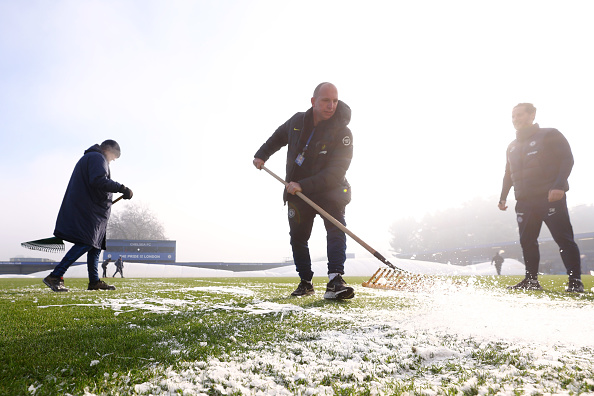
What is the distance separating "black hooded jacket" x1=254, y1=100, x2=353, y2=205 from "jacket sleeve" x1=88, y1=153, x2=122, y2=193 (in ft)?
7.80

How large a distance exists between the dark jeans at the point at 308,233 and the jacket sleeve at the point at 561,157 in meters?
3.04

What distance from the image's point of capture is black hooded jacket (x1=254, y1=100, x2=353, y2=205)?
3.64 metres

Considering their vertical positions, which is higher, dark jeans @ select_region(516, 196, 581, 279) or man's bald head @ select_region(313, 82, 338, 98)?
man's bald head @ select_region(313, 82, 338, 98)

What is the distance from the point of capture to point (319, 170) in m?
3.78

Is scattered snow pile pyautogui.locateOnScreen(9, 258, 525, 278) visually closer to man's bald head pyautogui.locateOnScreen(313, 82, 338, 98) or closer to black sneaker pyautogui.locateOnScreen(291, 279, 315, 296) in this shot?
black sneaker pyautogui.locateOnScreen(291, 279, 315, 296)

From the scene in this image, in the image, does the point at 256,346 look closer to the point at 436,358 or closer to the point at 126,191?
the point at 436,358

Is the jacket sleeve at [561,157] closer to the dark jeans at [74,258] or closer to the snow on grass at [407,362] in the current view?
the snow on grass at [407,362]

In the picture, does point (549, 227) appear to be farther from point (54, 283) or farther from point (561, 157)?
point (54, 283)

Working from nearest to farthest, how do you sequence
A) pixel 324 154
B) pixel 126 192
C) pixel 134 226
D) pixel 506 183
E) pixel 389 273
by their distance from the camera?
pixel 324 154
pixel 126 192
pixel 389 273
pixel 506 183
pixel 134 226

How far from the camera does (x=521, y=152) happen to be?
5.08 m

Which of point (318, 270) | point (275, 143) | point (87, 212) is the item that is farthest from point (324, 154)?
point (318, 270)

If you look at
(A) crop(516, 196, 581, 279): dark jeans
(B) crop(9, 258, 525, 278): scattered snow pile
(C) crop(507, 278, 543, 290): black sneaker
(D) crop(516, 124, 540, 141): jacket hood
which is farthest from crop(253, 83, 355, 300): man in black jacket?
(B) crop(9, 258, 525, 278): scattered snow pile

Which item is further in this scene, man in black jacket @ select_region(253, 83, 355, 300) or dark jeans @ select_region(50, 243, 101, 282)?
dark jeans @ select_region(50, 243, 101, 282)

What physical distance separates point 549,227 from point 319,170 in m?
3.24
